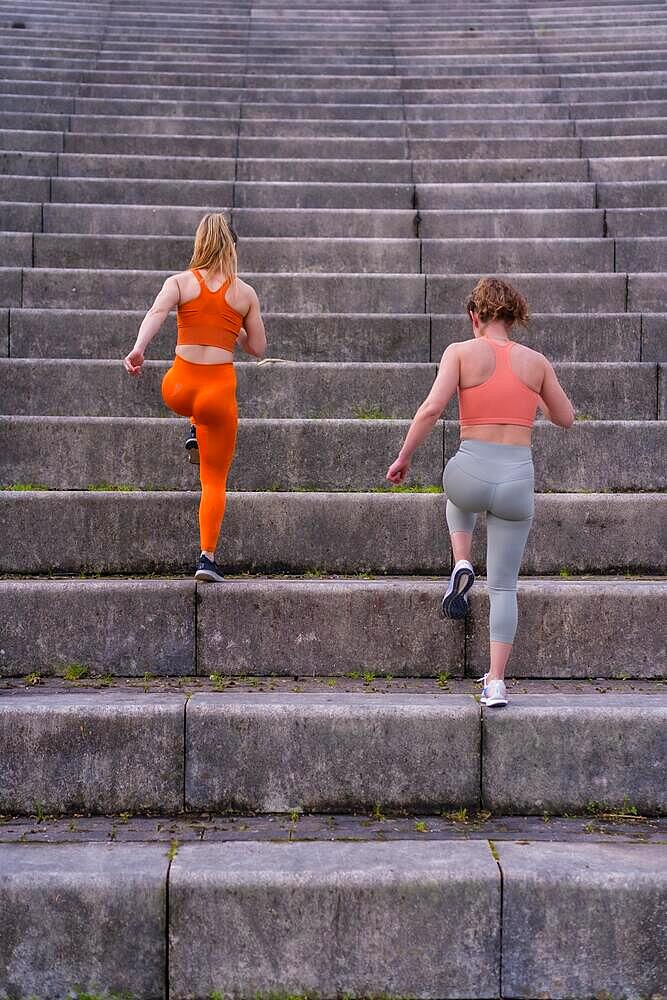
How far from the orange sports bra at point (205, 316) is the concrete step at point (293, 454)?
786 millimetres

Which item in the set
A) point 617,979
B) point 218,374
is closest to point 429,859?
point 617,979

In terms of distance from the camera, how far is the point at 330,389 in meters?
6.33

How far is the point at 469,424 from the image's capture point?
14.1 feet

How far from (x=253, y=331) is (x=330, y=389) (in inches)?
44.0

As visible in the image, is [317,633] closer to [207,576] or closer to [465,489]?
[207,576]

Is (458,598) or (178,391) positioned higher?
(178,391)

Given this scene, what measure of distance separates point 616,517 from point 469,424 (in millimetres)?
1349

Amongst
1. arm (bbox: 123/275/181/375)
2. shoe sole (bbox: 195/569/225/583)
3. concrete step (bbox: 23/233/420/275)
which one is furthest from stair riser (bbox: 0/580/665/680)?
concrete step (bbox: 23/233/420/275)

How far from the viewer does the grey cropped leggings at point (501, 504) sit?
165 inches

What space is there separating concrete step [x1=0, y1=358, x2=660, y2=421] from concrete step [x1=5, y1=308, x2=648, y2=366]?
→ 484 millimetres

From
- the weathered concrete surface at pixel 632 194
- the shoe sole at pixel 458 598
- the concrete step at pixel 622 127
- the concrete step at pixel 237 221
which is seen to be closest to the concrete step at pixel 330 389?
the shoe sole at pixel 458 598

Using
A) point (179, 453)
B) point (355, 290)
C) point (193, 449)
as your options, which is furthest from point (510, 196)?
point (193, 449)

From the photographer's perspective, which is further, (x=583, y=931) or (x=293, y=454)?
(x=293, y=454)

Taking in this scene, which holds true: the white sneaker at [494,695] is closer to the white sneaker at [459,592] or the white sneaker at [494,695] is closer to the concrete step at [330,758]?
the concrete step at [330,758]
